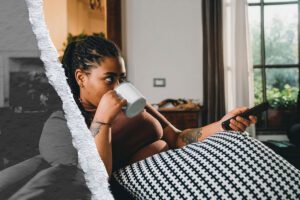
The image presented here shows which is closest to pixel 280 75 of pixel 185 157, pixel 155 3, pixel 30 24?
pixel 155 3

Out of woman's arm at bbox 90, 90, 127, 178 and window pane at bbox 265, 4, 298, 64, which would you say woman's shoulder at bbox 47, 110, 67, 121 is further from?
window pane at bbox 265, 4, 298, 64

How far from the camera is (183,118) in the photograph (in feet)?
13.0

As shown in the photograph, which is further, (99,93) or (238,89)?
(238,89)

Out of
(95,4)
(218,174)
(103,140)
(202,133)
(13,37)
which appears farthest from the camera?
(95,4)

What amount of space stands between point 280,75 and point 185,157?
4466 mm

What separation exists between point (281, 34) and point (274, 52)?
0.25 m

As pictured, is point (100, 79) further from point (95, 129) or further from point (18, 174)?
point (18, 174)

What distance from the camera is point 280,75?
190 inches

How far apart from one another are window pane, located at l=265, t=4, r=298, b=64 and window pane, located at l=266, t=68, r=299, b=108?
0.13 metres

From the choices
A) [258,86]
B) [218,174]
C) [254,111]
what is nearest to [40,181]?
[218,174]

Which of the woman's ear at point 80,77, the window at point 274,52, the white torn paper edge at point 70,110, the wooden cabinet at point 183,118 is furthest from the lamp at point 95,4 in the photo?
the white torn paper edge at point 70,110

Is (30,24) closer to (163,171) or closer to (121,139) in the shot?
(163,171)

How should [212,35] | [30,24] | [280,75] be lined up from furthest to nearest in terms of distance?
[280,75]
[212,35]
[30,24]

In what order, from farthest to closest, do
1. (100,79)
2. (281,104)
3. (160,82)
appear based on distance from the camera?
(281,104)
(160,82)
(100,79)
